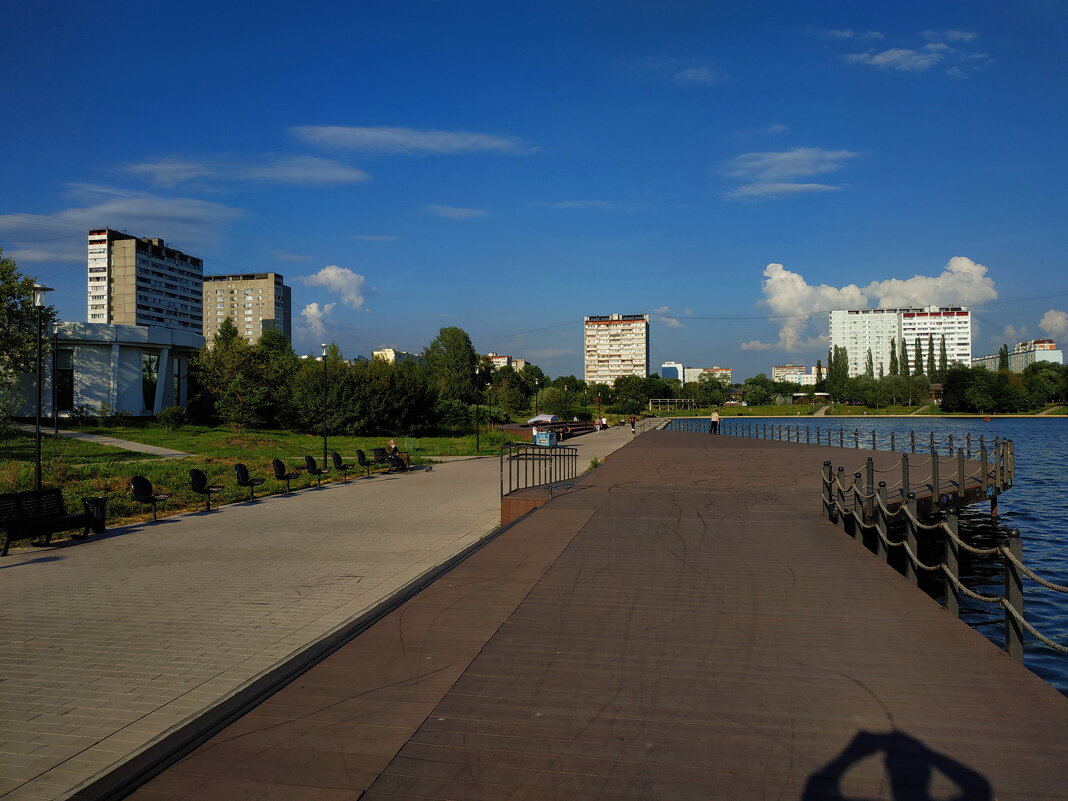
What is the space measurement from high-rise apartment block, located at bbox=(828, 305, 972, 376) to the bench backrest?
7860 inches

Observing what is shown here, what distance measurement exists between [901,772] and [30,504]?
1193cm

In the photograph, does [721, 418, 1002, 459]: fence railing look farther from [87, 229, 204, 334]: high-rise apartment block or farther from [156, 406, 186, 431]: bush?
[87, 229, 204, 334]: high-rise apartment block

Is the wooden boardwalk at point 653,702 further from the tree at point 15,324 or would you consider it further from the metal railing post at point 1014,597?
the tree at point 15,324

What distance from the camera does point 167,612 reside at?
6.97 metres

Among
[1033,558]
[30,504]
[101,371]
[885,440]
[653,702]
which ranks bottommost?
[1033,558]

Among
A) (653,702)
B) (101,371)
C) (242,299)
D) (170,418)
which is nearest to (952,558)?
(653,702)

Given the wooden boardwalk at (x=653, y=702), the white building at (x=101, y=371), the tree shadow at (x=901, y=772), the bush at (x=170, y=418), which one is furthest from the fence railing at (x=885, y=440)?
the white building at (x=101, y=371)

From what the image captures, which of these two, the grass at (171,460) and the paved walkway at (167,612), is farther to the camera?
the grass at (171,460)

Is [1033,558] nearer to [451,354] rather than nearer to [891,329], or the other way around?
[451,354]

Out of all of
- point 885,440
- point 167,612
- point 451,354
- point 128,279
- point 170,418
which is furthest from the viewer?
point 128,279

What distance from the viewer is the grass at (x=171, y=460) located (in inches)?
609

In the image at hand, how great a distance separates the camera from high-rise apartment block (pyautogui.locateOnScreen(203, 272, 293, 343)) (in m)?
156

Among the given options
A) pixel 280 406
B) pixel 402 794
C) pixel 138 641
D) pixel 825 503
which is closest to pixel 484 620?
pixel 402 794

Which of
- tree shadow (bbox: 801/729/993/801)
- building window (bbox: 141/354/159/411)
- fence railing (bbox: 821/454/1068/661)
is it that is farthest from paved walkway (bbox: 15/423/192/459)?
tree shadow (bbox: 801/729/993/801)
